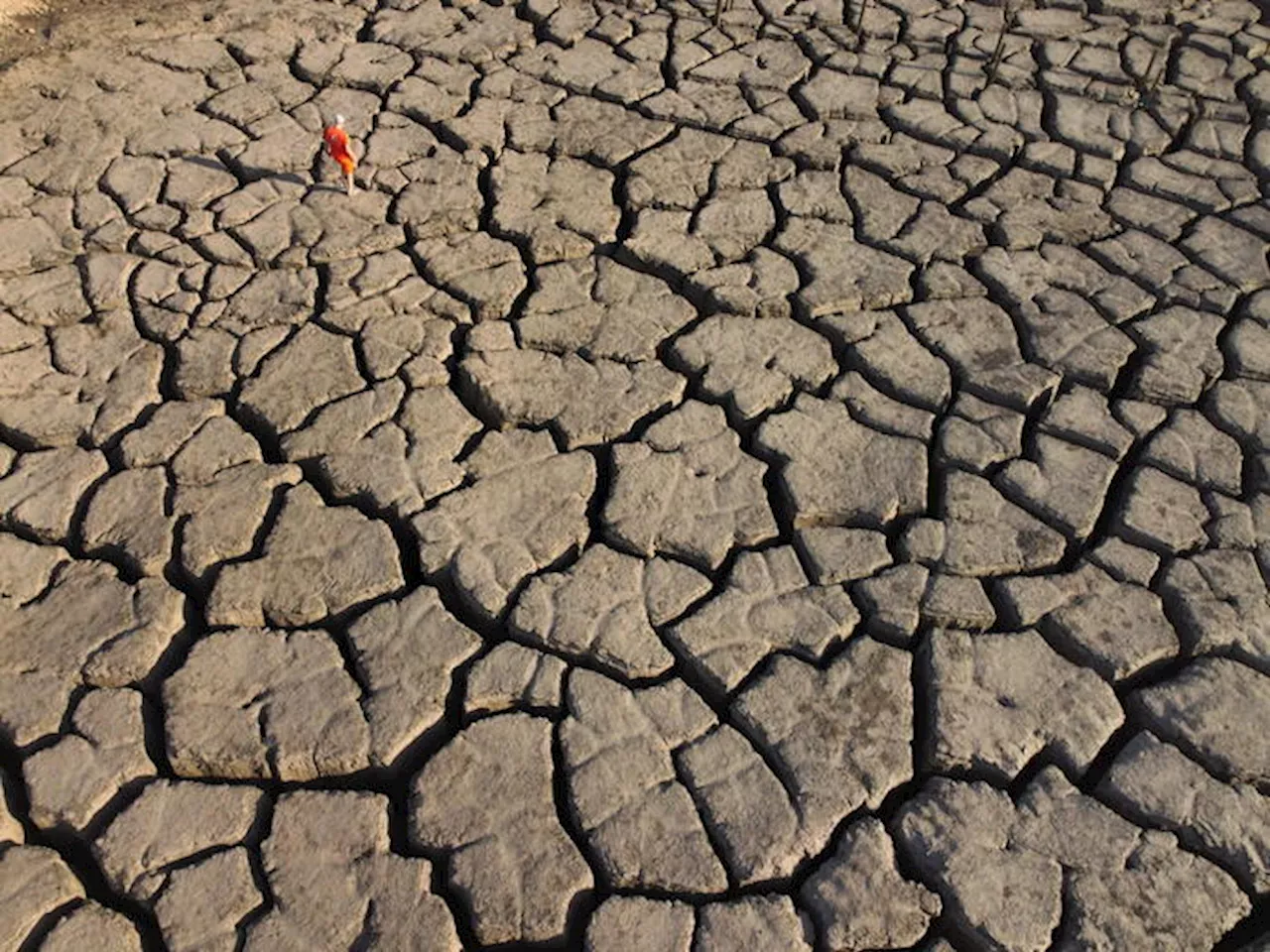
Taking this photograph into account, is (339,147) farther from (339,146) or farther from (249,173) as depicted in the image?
(249,173)

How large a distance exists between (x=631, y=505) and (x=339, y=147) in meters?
1.56

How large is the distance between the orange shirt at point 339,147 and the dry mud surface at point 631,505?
0.45ft

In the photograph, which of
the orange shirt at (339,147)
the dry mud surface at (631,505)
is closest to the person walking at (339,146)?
the orange shirt at (339,147)

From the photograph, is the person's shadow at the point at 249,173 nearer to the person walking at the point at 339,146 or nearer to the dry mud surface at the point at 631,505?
the dry mud surface at the point at 631,505

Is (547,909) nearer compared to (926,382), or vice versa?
(547,909)

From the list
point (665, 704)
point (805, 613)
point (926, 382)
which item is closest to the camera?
point (665, 704)

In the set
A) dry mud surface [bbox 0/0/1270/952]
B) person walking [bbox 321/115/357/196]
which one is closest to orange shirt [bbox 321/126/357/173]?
person walking [bbox 321/115/357/196]

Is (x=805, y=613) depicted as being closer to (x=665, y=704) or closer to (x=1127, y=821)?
(x=665, y=704)

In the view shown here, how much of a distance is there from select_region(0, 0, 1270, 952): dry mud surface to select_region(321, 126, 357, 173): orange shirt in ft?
0.45

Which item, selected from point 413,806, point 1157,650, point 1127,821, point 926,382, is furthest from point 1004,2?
point 413,806

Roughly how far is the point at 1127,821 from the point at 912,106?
2745 millimetres

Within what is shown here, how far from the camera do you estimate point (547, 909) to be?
1875 mm

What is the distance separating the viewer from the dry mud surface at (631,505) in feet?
6.35

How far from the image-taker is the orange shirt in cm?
331
